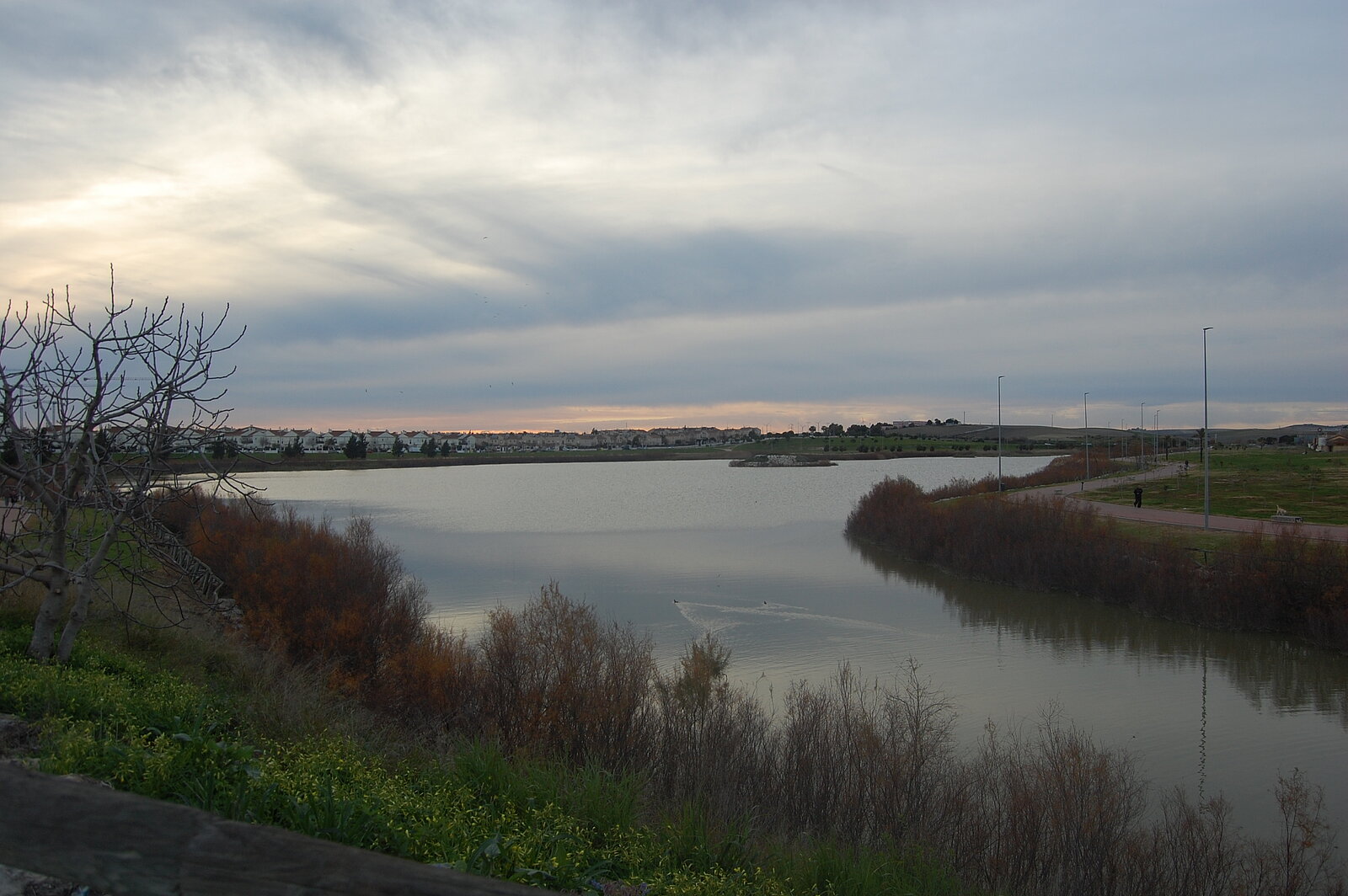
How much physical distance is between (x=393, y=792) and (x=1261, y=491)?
1910 inches

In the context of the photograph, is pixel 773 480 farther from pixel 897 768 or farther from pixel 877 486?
pixel 897 768

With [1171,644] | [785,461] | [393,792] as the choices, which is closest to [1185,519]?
[1171,644]

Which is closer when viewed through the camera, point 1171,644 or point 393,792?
point 393,792

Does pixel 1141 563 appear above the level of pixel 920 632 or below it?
above

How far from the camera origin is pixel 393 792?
18.2 feet

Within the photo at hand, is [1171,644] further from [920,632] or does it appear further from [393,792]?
[393,792]

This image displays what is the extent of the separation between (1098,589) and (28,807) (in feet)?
105

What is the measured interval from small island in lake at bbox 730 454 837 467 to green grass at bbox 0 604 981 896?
11786 cm

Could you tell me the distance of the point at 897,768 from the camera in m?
12.2

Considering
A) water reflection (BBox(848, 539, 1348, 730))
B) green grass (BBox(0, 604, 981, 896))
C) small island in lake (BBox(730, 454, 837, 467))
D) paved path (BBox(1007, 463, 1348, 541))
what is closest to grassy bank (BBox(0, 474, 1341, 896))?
green grass (BBox(0, 604, 981, 896))

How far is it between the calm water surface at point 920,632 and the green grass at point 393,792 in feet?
33.8

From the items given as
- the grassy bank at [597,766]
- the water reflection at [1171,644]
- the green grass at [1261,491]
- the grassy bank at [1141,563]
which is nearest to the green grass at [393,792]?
the grassy bank at [597,766]

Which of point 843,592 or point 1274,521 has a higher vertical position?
point 1274,521

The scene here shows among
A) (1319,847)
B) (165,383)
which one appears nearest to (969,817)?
(1319,847)
